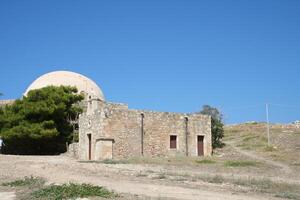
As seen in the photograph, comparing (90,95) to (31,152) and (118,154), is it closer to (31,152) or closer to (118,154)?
(31,152)

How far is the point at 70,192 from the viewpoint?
10.2m

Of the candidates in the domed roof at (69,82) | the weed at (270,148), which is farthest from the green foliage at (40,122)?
the weed at (270,148)

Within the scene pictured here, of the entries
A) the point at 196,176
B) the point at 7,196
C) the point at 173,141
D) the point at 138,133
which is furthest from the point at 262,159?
the point at 7,196

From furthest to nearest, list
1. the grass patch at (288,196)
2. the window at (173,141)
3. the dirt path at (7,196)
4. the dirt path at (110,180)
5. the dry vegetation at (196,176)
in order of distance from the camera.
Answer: the window at (173,141) → the dry vegetation at (196,176) → the grass patch at (288,196) → the dirt path at (110,180) → the dirt path at (7,196)

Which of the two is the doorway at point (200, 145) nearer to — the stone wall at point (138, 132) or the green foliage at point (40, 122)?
the stone wall at point (138, 132)

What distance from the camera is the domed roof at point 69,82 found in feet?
112

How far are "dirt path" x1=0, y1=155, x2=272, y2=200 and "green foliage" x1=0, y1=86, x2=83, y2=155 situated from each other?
7.92 m

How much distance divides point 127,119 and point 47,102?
6970mm

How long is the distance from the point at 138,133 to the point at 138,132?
2.3 inches

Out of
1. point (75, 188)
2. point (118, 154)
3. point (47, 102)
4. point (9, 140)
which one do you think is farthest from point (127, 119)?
point (75, 188)

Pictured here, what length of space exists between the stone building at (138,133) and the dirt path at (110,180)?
557 cm

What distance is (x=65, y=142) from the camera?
96.8 ft

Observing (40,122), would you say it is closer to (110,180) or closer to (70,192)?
(110,180)

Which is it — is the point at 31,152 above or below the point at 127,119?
below
